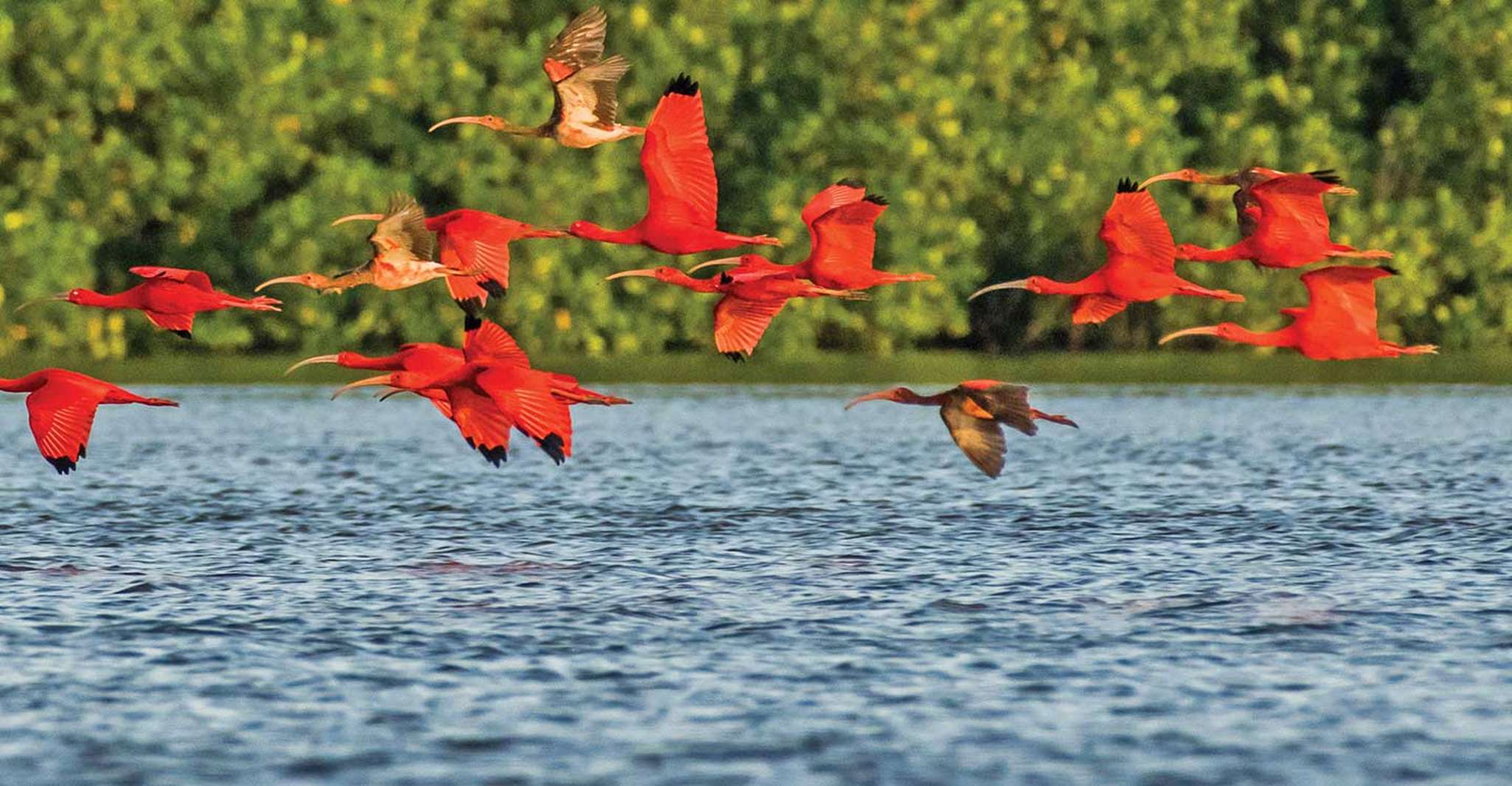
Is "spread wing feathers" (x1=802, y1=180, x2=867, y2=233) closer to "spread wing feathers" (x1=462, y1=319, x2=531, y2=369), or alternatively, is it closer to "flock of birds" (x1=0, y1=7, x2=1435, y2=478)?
"flock of birds" (x1=0, y1=7, x2=1435, y2=478)

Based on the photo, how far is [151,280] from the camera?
24375mm

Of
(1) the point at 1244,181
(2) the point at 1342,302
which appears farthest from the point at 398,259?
(2) the point at 1342,302

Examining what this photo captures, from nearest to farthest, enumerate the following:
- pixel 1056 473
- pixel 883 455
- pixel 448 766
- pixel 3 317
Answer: pixel 448 766 < pixel 1056 473 < pixel 883 455 < pixel 3 317

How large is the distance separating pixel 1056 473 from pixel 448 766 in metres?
29.5

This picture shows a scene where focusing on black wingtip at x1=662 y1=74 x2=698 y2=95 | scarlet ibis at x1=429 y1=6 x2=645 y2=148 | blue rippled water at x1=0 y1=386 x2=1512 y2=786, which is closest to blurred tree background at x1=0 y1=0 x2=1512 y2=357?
blue rippled water at x1=0 y1=386 x2=1512 y2=786

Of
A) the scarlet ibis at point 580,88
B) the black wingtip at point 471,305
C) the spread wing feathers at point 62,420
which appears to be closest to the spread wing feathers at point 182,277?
the spread wing feathers at point 62,420

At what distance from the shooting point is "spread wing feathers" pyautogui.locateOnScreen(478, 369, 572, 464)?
24.3 m

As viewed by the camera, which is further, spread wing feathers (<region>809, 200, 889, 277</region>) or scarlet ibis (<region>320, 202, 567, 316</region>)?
spread wing feathers (<region>809, 200, 889, 277</region>)

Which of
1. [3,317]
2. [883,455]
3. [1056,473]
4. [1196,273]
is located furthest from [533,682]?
[1196,273]

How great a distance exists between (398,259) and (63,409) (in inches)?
144

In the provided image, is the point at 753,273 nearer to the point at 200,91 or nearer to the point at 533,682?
the point at 533,682

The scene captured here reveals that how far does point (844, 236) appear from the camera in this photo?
2498cm

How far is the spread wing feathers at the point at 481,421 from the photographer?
985 inches

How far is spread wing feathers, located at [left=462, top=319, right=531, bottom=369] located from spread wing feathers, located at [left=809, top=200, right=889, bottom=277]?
2.61 m
